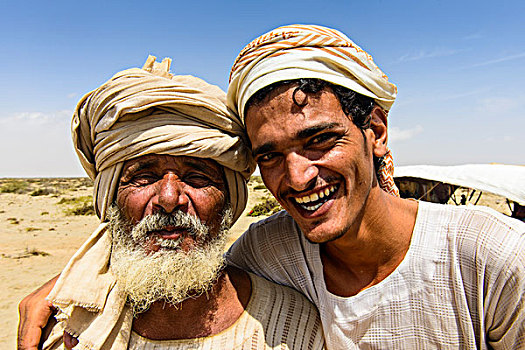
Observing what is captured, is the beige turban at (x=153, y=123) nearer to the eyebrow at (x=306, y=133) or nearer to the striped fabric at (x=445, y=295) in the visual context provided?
the eyebrow at (x=306, y=133)

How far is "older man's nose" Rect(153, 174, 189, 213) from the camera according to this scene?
2025mm

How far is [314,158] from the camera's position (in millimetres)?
1833

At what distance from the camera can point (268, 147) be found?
1.86 m

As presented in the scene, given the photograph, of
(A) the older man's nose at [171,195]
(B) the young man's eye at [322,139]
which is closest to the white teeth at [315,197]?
(B) the young man's eye at [322,139]

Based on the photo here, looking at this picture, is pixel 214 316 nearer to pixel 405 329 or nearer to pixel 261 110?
pixel 405 329

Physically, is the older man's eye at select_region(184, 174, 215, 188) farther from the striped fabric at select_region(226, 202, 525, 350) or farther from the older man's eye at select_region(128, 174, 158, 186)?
→ the striped fabric at select_region(226, 202, 525, 350)

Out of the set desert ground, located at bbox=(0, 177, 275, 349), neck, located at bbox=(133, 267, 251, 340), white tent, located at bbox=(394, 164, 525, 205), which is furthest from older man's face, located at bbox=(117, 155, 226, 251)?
white tent, located at bbox=(394, 164, 525, 205)

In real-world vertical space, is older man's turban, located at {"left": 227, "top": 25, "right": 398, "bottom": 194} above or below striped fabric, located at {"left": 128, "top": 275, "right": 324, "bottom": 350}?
above

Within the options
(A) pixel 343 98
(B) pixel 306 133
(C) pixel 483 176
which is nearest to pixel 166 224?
(B) pixel 306 133

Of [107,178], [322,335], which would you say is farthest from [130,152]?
[322,335]

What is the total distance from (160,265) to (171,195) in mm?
388

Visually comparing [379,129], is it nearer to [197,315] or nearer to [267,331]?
[267,331]

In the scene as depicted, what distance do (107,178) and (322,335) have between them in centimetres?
151

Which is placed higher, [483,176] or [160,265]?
[160,265]
